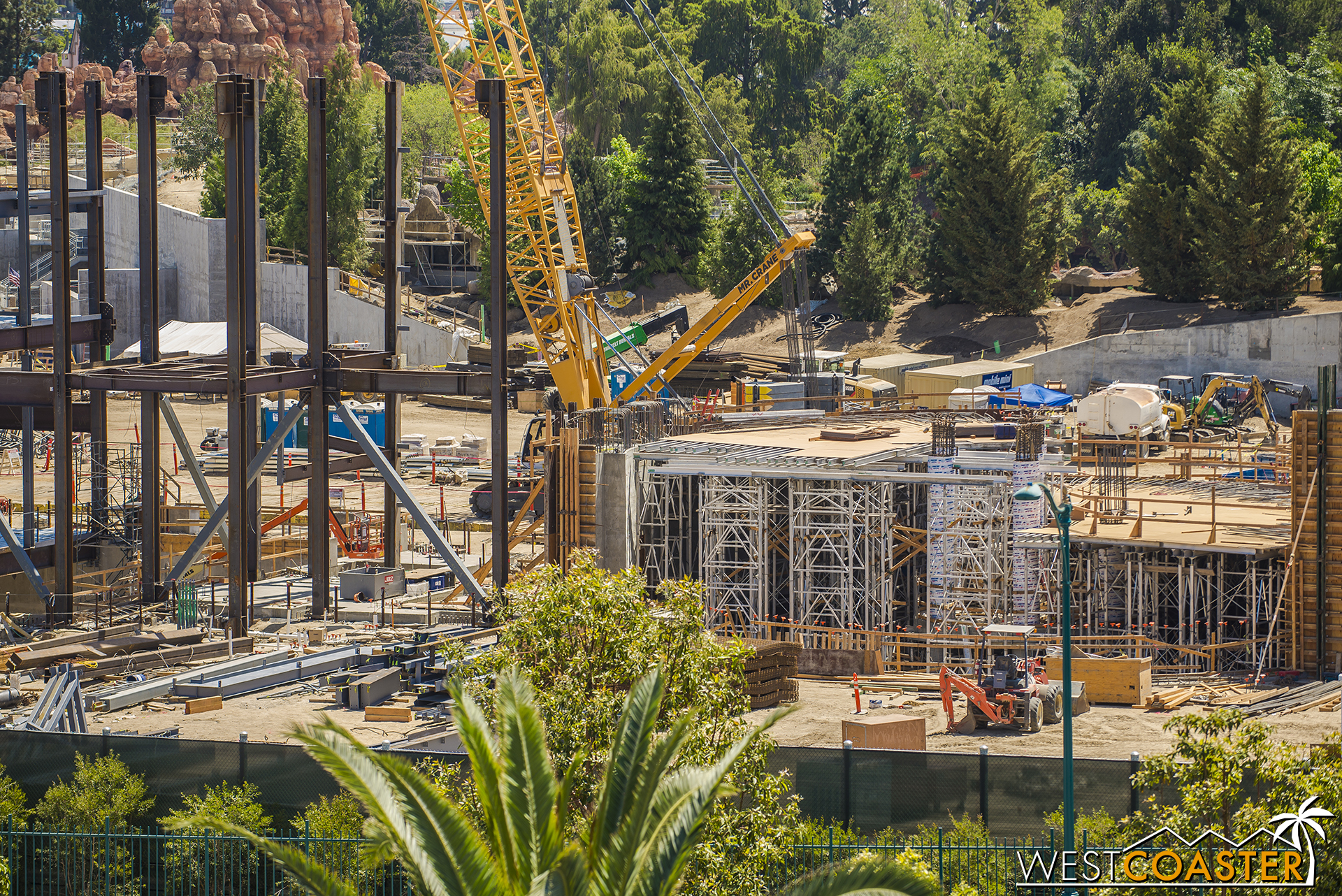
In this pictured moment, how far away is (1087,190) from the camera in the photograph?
10131 centimetres

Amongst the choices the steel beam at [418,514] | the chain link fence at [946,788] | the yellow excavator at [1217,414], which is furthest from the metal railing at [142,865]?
the yellow excavator at [1217,414]

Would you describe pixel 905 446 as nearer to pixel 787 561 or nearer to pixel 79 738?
pixel 787 561

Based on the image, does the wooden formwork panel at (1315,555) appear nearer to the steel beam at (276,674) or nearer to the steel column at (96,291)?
the steel beam at (276,674)

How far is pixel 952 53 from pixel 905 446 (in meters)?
84.7

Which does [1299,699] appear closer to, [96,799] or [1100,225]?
[96,799]

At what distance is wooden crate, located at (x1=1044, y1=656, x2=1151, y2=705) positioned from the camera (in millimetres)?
32375

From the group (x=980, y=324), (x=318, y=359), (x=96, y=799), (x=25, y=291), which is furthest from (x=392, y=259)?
(x=980, y=324)

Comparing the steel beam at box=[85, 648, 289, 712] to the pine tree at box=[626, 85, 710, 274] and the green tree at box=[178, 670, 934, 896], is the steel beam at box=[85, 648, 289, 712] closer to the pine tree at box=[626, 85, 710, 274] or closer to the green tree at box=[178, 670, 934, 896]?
the green tree at box=[178, 670, 934, 896]

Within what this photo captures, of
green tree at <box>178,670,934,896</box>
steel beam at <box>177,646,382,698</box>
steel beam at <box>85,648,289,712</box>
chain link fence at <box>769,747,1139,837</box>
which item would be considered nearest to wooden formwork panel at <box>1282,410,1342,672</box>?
chain link fence at <box>769,747,1139,837</box>

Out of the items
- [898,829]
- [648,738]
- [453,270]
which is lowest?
[898,829]

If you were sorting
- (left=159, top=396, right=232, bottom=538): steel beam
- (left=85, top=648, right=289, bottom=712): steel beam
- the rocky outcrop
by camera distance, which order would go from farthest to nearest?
the rocky outcrop → (left=159, top=396, right=232, bottom=538): steel beam → (left=85, top=648, right=289, bottom=712): steel beam

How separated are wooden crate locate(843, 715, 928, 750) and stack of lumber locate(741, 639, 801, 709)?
4.50m

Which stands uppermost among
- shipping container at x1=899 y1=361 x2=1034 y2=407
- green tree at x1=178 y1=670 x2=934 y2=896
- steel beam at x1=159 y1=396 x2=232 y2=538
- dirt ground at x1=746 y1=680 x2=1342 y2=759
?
shipping container at x1=899 y1=361 x2=1034 y2=407

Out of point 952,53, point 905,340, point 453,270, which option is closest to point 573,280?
point 905,340
